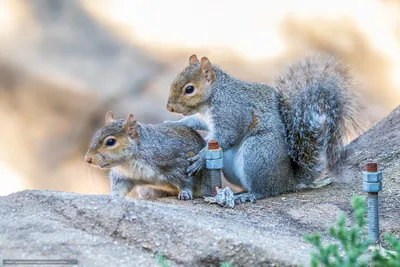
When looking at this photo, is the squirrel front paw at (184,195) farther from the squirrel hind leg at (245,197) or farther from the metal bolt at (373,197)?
the metal bolt at (373,197)

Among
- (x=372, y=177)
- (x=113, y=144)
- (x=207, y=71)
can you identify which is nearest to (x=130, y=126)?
(x=113, y=144)

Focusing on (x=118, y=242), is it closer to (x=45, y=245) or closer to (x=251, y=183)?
(x=45, y=245)

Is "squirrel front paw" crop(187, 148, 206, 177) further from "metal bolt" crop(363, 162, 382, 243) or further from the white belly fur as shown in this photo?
"metal bolt" crop(363, 162, 382, 243)

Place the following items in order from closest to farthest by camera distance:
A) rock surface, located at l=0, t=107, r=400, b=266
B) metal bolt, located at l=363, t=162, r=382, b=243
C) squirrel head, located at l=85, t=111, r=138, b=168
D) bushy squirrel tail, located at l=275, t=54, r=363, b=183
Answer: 1. rock surface, located at l=0, t=107, r=400, b=266
2. metal bolt, located at l=363, t=162, r=382, b=243
3. squirrel head, located at l=85, t=111, r=138, b=168
4. bushy squirrel tail, located at l=275, t=54, r=363, b=183

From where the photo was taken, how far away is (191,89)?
4.66m

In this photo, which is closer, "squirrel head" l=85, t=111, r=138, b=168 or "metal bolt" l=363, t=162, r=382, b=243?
"metal bolt" l=363, t=162, r=382, b=243

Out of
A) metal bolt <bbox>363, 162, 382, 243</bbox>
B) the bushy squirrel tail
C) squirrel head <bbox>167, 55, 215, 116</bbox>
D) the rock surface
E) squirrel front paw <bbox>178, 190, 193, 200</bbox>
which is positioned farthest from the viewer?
the bushy squirrel tail

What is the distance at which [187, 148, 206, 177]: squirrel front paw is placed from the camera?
4500 millimetres

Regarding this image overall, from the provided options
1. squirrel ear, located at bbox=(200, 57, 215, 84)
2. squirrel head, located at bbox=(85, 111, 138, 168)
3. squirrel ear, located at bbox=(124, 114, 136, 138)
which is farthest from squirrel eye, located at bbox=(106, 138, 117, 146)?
squirrel ear, located at bbox=(200, 57, 215, 84)

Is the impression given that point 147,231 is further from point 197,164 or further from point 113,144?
point 197,164

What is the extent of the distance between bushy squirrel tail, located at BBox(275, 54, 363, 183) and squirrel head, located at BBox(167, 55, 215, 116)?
568mm

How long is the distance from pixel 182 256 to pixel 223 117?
61.6 inches

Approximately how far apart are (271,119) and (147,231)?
1646 millimetres

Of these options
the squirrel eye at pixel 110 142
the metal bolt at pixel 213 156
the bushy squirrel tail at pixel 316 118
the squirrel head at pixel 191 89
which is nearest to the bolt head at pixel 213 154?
the metal bolt at pixel 213 156
